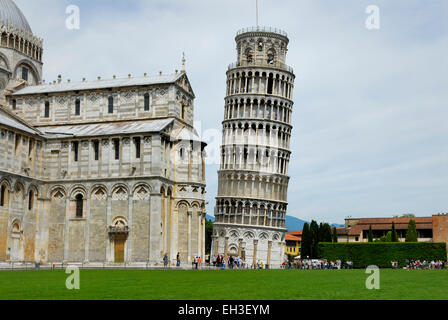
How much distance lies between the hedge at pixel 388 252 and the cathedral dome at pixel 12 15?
136ft

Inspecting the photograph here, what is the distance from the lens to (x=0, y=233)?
163 ft

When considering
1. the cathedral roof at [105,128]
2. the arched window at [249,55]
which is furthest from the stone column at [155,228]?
the arched window at [249,55]

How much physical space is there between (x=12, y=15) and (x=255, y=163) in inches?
1489

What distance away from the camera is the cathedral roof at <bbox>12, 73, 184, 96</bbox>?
58.5 m

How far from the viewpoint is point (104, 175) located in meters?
53.8

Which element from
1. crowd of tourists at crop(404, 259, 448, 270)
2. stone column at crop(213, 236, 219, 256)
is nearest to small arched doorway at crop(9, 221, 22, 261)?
crowd of tourists at crop(404, 259, 448, 270)

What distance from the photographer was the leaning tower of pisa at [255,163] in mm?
85625

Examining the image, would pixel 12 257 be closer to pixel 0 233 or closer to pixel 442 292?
pixel 0 233

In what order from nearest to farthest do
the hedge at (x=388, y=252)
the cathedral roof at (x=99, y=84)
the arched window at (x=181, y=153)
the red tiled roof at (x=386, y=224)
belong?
the arched window at (x=181, y=153)
the cathedral roof at (x=99, y=84)
the hedge at (x=388, y=252)
the red tiled roof at (x=386, y=224)

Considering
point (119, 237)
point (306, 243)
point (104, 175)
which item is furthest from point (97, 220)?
point (306, 243)

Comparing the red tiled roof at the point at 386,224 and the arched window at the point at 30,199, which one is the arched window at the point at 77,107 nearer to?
the arched window at the point at 30,199

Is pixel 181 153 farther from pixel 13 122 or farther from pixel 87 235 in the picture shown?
pixel 13 122

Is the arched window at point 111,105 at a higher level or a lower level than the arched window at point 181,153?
higher
